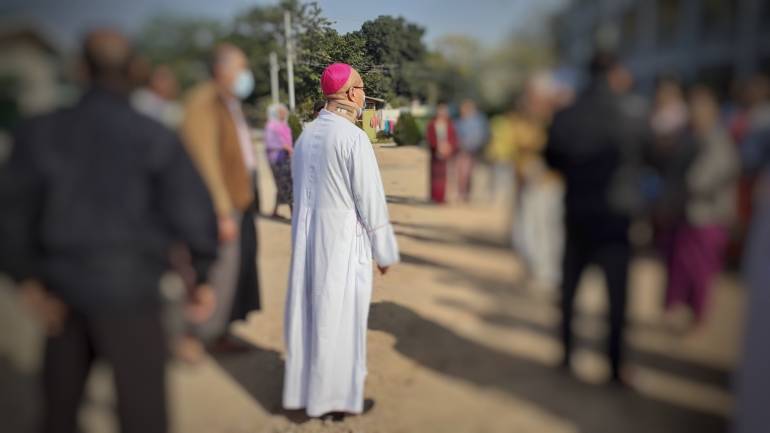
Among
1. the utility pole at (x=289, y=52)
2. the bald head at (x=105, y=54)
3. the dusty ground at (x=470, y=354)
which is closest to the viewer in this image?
the bald head at (x=105, y=54)

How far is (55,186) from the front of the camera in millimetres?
791

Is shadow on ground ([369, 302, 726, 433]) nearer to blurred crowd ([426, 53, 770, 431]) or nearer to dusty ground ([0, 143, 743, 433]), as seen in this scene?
dusty ground ([0, 143, 743, 433])

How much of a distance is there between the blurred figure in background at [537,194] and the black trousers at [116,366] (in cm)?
66

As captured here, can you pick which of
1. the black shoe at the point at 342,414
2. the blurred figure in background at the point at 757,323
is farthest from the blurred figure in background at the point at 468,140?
the black shoe at the point at 342,414

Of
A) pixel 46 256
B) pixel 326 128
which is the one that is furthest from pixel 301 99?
pixel 46 256

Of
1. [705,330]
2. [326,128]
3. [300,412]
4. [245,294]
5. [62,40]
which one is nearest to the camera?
[62,40]

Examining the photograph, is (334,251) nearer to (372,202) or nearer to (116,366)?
(372,202)

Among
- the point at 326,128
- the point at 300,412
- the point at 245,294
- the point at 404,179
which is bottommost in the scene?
the point at 300,412

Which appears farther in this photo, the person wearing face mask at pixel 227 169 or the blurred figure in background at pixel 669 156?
the person wearing face mask at pixel 227 169

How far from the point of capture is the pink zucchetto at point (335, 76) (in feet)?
3.69

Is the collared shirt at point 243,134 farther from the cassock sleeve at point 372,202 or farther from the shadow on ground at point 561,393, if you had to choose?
the shadow on ground at point 561,393

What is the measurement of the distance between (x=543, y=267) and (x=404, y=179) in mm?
446

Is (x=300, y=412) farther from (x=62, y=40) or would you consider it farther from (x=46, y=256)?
(x=62, y=40)

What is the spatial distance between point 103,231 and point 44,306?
14cm
